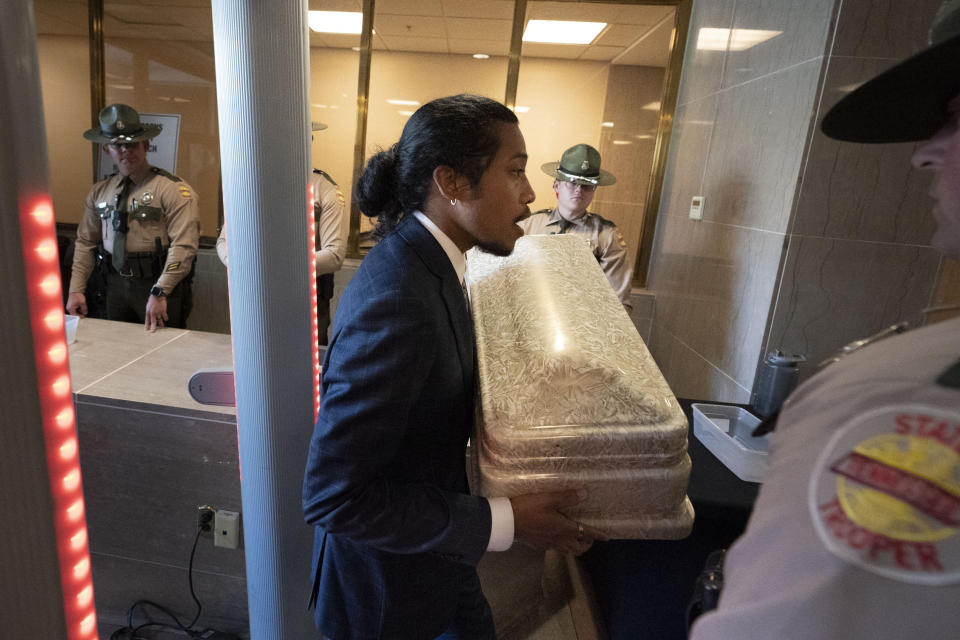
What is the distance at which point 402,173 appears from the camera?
1.18 meters

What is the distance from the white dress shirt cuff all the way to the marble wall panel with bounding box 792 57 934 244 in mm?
2059

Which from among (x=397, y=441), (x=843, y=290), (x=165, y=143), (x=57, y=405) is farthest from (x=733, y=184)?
(x=165, y=143)

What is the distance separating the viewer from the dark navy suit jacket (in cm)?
92

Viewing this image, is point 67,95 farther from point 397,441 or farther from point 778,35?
point 397,441

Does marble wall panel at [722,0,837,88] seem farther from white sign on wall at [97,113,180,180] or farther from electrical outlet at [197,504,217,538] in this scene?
white sign on wall at [97,113,180,180]

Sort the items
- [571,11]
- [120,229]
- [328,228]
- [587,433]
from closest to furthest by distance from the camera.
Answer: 1. [587,433]
2. [120,229]
3. [328,228]
4. [571,11]

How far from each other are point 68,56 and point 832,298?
22.0 ft

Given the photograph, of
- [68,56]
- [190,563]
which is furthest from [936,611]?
[68,56]

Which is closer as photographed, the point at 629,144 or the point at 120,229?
the point at 120,229

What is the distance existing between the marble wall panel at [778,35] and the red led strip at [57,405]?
8.66ft

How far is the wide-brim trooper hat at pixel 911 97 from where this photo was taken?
50 centimetres

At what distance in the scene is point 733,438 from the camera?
166cm

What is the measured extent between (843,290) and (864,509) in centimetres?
244

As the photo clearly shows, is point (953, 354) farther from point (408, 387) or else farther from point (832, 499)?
point (408, 387)
